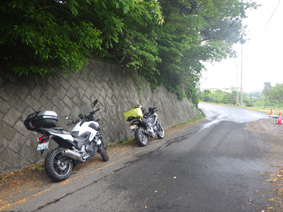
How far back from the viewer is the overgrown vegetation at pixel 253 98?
1396 inches

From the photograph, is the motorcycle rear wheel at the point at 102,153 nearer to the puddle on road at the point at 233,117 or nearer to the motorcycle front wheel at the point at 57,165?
the motorcycle front wheel at the point at 57,165

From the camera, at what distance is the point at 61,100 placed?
5.55m

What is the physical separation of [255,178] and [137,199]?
2.36 m

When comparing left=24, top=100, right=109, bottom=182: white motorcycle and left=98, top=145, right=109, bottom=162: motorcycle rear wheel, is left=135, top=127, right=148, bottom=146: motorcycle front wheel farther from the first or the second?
left=24, top=100, right=109, bottom=182: white motorcycle

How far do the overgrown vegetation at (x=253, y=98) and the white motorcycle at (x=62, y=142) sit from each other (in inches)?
1049

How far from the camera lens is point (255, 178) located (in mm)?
3447

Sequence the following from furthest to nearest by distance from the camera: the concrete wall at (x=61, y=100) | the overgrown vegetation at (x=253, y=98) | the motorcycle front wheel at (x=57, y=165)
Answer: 1. the overgrown vegetation at (x=253, y=98)
2. the concrete wall at (x=61, y=100)
3. the motorcycle front wheel at (x=57, y=165)

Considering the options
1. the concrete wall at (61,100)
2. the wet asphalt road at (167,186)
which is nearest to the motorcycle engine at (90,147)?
the wet asphalt road at (167,186)

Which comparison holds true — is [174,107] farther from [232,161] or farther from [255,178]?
[255,178]

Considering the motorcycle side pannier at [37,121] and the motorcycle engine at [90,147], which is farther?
the motorcycle engine at [90,147]

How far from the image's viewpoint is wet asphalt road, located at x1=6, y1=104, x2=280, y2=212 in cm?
257

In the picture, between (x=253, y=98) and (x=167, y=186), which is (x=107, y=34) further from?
(x=253, y=98)

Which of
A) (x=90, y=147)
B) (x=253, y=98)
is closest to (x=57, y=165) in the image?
(x=90, y=147)

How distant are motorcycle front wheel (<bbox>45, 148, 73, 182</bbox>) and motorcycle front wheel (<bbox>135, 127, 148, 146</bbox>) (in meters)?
2.75
